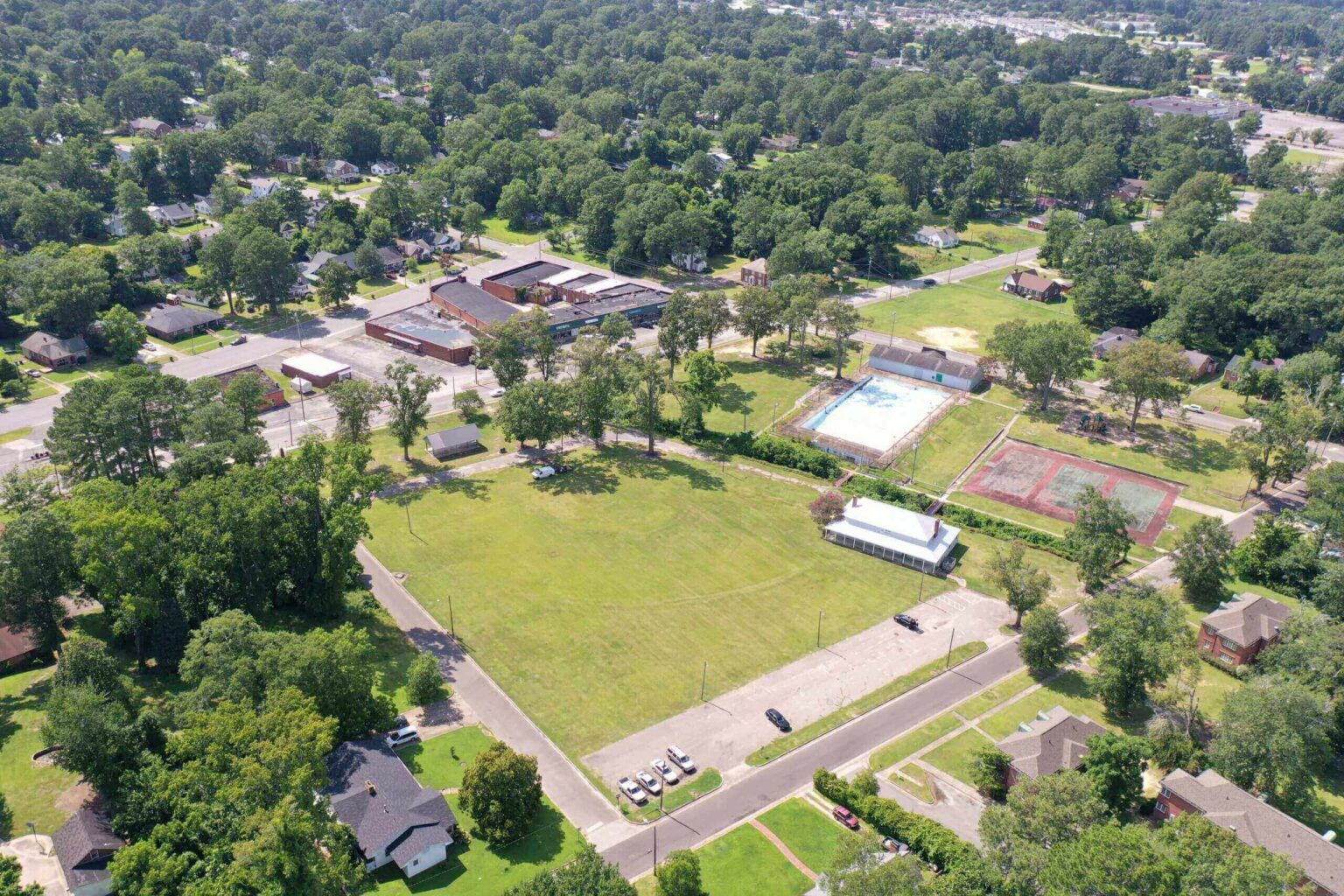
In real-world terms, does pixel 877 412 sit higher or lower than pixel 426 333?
lower

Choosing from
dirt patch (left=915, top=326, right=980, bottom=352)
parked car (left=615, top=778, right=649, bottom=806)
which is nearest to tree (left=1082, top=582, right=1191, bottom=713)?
parked car (left=615, top=778, right=649, bottom=806)

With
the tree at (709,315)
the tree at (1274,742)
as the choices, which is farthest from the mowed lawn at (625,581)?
the tree at (1274,742)

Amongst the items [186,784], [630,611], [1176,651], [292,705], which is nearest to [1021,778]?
[1176,651]

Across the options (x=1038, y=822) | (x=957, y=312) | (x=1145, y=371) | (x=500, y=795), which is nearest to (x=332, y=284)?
(x=957, y=312)

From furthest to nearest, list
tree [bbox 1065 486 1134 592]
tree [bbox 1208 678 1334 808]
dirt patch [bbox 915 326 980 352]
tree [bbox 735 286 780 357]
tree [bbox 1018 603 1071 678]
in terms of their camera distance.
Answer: dirt patch [bbox 915 326 980 352] < tree [bbox 735 286 780 357] < tree [bbox 1065 486 1134 592] < tree [bbox 1018 603 1071 678] < tree [bbox 1208 678 1334 808]

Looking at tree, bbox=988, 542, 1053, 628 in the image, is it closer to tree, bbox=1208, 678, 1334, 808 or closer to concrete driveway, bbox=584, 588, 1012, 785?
concrete driveway, bbox=584, 588, 1012, 785

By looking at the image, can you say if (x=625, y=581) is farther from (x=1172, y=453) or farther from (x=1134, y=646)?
(x=1172, y=453)
